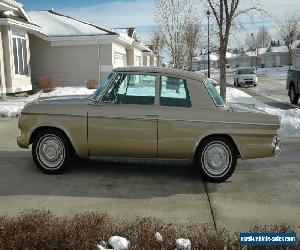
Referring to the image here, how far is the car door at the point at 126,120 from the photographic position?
20.7ft

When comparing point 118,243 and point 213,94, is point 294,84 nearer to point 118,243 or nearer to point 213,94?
point 213,94

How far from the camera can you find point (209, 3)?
47.7ft

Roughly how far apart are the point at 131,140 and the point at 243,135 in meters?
1.71

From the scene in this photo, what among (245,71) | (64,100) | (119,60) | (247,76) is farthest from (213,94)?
(245,71)

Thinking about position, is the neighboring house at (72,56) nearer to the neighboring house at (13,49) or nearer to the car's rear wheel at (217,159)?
the neighboring house at (13,49)

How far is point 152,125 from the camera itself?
629 cm

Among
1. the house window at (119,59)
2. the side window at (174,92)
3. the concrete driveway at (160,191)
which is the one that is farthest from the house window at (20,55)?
the side window at (174,92)

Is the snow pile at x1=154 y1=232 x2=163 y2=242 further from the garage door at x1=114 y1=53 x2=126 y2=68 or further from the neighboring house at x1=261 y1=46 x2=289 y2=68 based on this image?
the neighboring house at x1=261 y1=46 x2=289 y2=68

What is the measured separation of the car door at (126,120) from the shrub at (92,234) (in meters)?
1.99

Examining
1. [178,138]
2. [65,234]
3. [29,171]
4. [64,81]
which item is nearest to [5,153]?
[29,171]

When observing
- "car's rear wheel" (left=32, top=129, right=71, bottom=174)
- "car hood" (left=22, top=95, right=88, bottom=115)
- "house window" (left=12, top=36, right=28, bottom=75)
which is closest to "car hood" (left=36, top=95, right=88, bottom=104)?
"car hood" (left=22, top=95, right=88, bottom=115)

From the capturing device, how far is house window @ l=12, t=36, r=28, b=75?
803 inches

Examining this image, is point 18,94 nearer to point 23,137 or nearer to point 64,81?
point 64,81

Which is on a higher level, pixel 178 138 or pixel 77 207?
pixel 178 138
